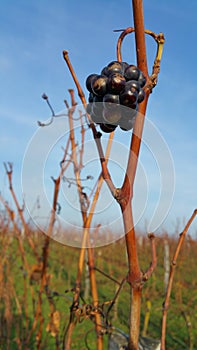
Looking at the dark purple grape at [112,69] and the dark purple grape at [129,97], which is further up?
the dark purple grape at [112,69]

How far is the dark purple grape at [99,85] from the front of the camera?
711 mm

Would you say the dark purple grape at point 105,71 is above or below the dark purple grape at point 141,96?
above

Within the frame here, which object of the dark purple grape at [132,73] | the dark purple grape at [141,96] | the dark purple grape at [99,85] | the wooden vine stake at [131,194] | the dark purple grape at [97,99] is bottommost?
the wooden vine stake at [131,194]

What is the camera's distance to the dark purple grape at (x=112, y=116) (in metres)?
0.69

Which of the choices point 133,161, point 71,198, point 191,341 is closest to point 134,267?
point 133,161

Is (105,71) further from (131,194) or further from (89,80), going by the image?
(131,194)

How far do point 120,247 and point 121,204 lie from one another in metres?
11.3

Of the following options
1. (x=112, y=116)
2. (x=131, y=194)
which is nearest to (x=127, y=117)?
(x=112, y=116)

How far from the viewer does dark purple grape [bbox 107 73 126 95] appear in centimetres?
70

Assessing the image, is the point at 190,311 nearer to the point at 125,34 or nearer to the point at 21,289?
the point at 21,289

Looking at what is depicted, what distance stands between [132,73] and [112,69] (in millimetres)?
40

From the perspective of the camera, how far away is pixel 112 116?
693 mm

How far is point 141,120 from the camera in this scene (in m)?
0.70

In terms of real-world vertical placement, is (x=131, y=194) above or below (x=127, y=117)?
below
